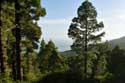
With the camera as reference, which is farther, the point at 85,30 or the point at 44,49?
the point at 44,49

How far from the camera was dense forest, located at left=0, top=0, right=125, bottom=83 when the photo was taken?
31756 millimetres

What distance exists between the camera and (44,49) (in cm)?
9538

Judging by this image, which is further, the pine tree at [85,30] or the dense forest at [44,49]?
the pine tree at [85,30]

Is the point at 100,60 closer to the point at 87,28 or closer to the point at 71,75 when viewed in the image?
the point at 87,28

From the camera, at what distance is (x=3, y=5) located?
29.4 metres

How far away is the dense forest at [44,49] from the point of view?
104 ft

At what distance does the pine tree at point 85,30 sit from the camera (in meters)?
54.1

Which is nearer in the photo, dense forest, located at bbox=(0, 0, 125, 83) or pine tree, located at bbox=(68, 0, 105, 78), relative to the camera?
dense forest, located at bbox=(0, 0, 125, 83)

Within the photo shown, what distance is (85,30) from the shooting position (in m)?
54.8

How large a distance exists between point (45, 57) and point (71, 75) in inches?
2272

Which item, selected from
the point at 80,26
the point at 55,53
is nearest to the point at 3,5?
the point at 80,26

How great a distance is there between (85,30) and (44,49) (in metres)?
41.4

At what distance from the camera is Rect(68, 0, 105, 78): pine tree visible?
177 ft

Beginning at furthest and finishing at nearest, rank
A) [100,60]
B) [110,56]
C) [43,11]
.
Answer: [110,56] < [100,60] < [43,11]
